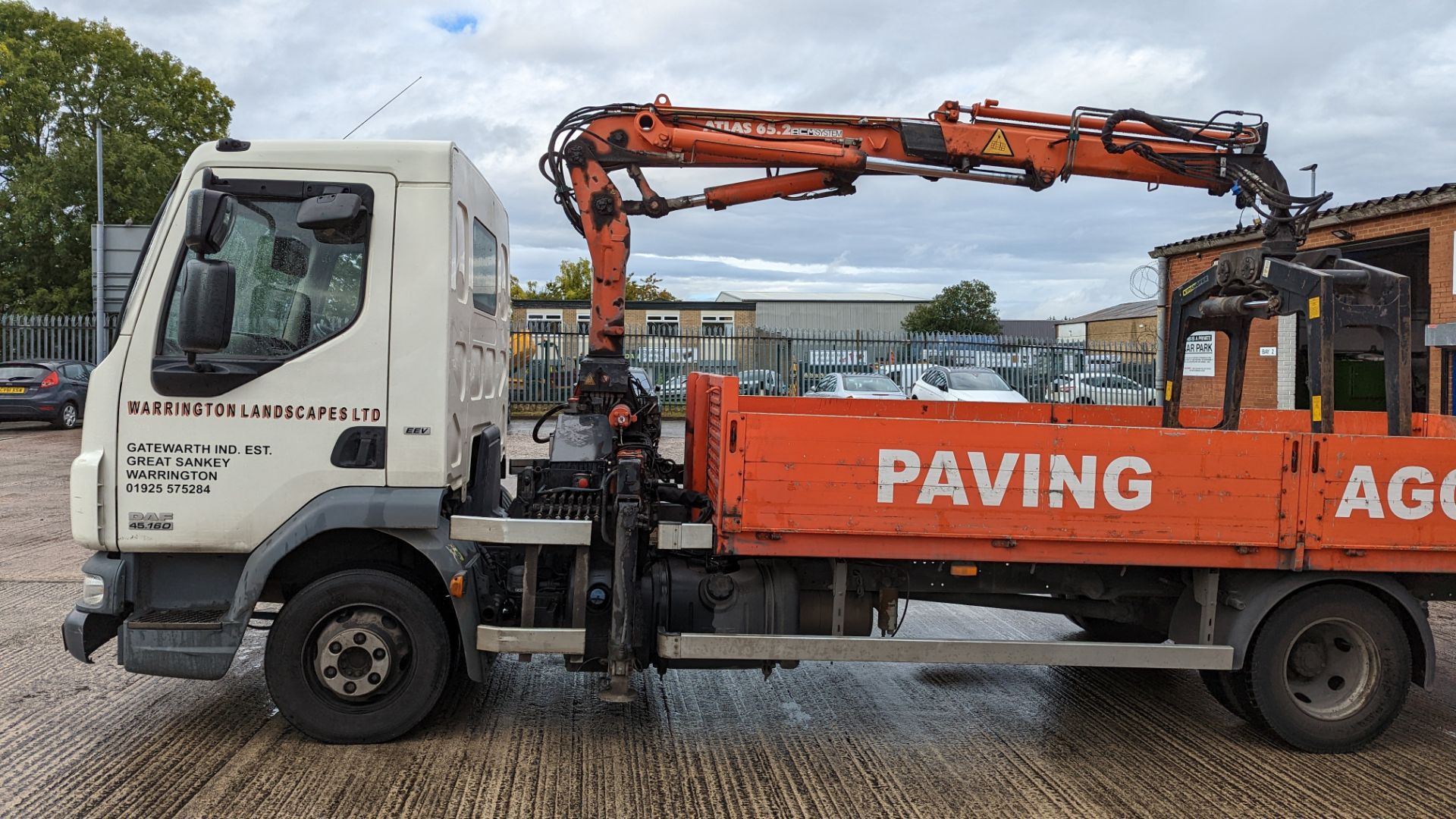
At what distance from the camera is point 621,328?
23.9 feet

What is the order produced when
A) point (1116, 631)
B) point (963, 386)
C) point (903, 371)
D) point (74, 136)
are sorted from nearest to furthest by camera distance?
point (1116, 631) < point (963, 386) < point (903, 371) < point (74, 136)

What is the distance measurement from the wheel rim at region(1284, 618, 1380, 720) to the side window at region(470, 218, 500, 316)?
4.52 metres

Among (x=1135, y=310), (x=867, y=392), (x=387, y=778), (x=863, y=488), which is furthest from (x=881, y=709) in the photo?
(x=1135, y=310)

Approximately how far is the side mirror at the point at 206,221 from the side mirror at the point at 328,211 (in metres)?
0.33

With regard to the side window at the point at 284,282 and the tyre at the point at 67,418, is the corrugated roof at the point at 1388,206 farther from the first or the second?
the tyre at the point at 67,418

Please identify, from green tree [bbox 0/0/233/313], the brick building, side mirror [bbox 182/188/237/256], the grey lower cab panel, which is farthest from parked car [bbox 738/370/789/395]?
side mirror [bbox 182/188/237/256]

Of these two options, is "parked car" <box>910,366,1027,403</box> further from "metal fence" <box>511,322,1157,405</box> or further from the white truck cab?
the white truck cab

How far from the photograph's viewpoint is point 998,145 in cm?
708

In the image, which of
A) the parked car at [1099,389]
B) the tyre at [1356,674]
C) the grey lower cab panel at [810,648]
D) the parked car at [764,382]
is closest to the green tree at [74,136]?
the parked car at [764,382]

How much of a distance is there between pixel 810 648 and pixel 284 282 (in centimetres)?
292

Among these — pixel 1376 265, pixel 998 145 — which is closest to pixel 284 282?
pixel 998 145

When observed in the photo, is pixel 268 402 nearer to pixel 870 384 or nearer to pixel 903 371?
pixel 870 384

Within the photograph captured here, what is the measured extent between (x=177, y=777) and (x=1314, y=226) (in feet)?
58.2

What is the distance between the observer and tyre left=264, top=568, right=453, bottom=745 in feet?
15.1
